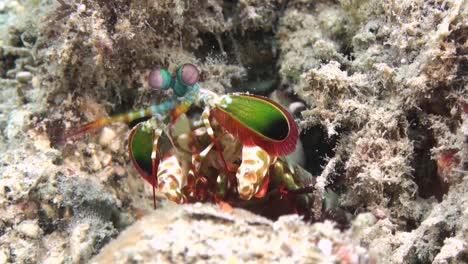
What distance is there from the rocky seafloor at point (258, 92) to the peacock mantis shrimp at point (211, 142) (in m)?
0.17

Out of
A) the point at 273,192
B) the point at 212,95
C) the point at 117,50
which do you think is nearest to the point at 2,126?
the point at 117,50

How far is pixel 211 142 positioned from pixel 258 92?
1.31 meters

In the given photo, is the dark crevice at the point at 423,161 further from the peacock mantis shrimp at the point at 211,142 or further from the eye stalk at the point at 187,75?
the eye stalk at the point at 187,75

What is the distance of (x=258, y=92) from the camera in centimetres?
345

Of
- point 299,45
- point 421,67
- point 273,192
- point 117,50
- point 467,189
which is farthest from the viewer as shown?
point 299,45

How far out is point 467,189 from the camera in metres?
1.94

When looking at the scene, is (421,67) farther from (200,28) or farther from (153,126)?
(200,28)

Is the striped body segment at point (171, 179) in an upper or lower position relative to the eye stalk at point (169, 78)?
lower

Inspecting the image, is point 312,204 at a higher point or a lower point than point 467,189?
lower

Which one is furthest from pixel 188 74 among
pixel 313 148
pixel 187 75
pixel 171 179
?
pixel 313 148

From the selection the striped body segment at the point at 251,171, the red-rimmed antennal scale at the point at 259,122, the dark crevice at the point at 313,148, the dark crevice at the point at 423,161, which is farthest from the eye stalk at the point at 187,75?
the dark crevice at the point at 423,161

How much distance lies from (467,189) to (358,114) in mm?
642

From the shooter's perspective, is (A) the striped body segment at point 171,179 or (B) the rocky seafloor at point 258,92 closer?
(B) the rocky seafloor at point 258,92

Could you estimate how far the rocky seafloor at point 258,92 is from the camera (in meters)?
1.51
